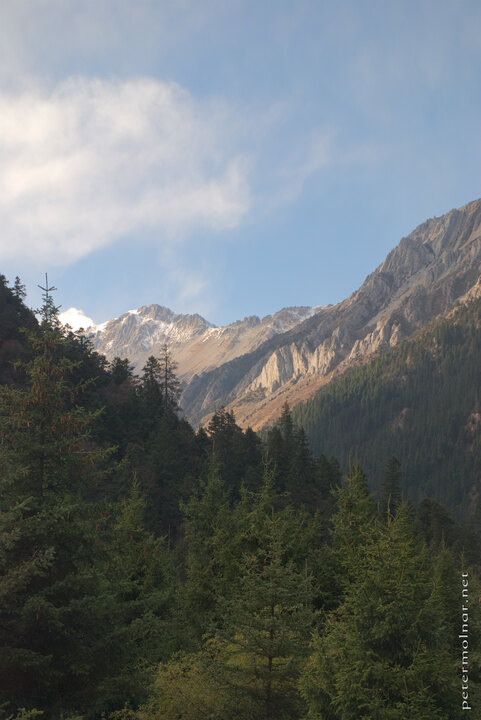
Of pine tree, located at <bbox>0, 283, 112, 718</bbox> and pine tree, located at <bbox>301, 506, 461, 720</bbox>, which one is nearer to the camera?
pine tree, located at <bbox>301, 506, 461, 720</bbox>

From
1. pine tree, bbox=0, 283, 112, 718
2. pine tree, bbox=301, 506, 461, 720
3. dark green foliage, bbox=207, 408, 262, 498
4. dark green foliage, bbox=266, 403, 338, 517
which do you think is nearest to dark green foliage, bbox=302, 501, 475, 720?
pine tree, bbox=301, 506, 461, 720

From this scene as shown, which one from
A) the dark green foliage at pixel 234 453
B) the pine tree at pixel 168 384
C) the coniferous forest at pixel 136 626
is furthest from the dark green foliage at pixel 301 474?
the coniferous forest at pixel 136 626

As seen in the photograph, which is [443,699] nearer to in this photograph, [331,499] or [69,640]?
[69,640]

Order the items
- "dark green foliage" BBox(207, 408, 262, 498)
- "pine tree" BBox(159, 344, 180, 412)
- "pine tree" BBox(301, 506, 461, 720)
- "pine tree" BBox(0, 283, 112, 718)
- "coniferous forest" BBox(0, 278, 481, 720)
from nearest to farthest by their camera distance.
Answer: "pine tree" BBox(301, 506, 461, 720), "coniferous forest" BBox(0, 278, 481, 720), "pine tree" BBox(0, 283, 112, 718), "dark green foliage" BBox(207, 408, 262, 498), "pine tree" BBox(159, 344, 180, 412)

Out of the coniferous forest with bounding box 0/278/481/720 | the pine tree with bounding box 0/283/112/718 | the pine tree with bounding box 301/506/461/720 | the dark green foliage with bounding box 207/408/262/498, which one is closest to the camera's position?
the pine tree with bounding box 301/506/461/720

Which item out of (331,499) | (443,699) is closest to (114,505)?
(443,699)

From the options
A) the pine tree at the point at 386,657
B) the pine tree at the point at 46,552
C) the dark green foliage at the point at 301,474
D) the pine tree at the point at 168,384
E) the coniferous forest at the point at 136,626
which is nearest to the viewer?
the pine tree at the point at 386,657

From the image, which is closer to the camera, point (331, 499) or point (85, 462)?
point (85, 462)

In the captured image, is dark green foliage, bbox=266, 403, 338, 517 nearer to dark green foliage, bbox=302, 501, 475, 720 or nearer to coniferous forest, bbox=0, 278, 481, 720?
coniferous forest, bbox=0, 278, 481, 720

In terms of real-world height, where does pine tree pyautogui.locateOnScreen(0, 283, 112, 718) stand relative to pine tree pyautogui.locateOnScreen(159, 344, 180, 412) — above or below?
below

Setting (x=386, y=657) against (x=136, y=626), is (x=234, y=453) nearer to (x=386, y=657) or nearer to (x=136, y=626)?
(x=136, y=626)

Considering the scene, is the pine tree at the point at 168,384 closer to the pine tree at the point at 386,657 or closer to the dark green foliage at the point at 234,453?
the dark green foliage at the point at 234,453

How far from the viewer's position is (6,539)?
37.4ft

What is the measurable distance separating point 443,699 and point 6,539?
35.1 ft
